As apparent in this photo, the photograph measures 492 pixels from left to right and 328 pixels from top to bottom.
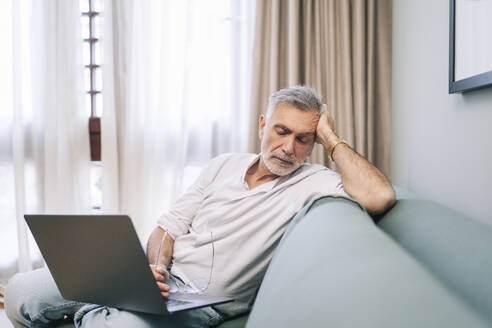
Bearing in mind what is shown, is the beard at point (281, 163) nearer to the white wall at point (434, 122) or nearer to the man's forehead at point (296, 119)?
the man's forehead at point (296, 119)

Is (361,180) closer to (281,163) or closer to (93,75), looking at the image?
(281,163)

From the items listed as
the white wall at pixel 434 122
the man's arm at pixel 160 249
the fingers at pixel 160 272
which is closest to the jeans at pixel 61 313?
the fingers at pixel 160 272

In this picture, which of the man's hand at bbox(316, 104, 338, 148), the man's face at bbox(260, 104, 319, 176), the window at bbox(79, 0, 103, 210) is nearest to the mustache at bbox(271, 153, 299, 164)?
the man's face at bbox(260, 104, 319, 176)

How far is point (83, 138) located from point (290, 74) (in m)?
1.32

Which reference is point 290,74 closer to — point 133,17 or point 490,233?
point 133,17

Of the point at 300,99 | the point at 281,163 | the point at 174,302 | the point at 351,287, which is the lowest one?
the point at 174,302

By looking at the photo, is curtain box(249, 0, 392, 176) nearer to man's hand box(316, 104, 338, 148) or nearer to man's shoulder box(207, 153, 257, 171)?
man's shoulder box(207, 153, 257, 171)

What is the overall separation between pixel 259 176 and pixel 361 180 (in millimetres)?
443

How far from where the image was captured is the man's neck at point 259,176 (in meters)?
1.41

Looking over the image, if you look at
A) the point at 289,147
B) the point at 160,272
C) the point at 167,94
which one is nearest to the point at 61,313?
the point at 160,272

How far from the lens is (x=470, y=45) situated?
103 centimetres

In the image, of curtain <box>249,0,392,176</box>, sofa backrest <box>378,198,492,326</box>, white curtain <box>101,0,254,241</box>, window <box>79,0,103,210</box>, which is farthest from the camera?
window <box>79,0,103,210</box>

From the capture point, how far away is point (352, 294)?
448 millimetres

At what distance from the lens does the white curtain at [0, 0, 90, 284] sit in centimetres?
219
